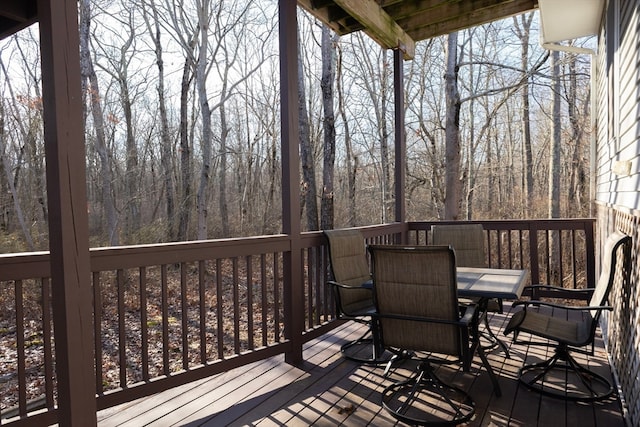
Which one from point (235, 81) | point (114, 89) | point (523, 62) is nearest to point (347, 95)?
point (235, 81)

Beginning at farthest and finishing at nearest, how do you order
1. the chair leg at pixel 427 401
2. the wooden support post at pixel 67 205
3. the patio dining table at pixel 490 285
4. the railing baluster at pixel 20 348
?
the patio dining table at pixel 490 285, the chair leg at pixel 427 401, the railing baluster at pixel 20 348, the wooden support post at pixel 67 205

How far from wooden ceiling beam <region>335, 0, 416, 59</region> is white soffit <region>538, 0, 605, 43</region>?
1.51 metres

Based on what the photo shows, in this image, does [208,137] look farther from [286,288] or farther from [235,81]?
[286,288]

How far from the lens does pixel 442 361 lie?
8.24 ft

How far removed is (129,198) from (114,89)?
348 centimetres

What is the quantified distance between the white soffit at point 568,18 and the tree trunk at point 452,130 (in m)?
3.39

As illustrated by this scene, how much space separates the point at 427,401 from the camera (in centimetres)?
272

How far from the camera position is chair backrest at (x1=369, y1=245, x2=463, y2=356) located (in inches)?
95.3

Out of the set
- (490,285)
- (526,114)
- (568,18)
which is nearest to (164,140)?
(526,114)

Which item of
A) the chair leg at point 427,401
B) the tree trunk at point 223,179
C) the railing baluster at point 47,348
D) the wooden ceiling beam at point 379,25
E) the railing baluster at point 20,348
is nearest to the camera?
the railing baluster at point 20,348

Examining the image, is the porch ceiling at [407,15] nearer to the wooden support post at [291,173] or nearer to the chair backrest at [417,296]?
the wooden support post at [291,173]

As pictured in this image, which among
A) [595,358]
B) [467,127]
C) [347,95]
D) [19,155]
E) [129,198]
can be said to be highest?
[347,95]

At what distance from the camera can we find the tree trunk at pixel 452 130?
8.95 metres

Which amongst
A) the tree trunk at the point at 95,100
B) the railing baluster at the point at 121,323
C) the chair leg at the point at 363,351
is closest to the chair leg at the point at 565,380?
the chair leg at the point at 363,351
